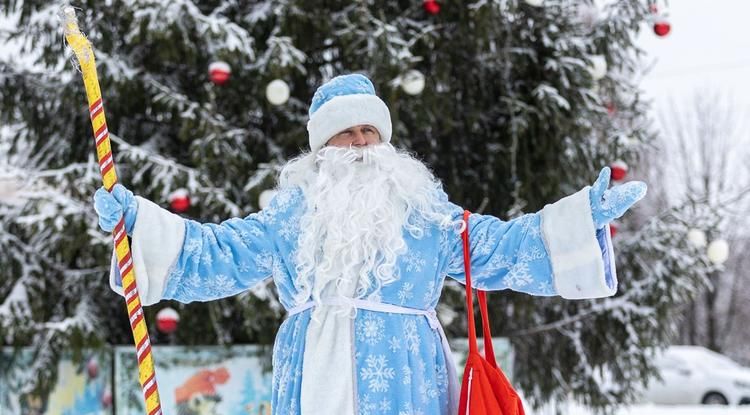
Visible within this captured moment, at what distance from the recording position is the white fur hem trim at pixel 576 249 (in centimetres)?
250

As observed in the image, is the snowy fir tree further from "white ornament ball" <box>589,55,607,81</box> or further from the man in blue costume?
the man in blue costume

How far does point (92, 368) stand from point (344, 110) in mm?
3348

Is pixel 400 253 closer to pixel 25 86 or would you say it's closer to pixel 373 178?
pixel 373 178

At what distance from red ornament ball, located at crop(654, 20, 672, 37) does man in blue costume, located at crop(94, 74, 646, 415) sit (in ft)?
11.2

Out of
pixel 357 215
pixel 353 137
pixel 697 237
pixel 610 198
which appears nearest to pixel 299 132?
pixel 697 237

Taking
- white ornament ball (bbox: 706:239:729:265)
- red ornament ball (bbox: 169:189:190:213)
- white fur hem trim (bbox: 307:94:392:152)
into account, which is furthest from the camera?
white ornament ball (bbox: 706:239:729:265)

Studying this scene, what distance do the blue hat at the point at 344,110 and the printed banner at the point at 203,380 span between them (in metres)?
2.92

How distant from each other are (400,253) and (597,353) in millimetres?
4175

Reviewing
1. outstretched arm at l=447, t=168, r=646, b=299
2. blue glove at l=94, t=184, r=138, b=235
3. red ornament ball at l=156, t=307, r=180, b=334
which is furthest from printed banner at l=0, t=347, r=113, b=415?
outstretched arm at l=447, t=168, r=646, b=299

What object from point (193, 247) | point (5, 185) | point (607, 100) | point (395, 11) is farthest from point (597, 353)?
point (193, 247)

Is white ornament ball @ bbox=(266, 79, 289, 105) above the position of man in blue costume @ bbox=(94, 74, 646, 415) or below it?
above

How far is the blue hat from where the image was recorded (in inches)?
108

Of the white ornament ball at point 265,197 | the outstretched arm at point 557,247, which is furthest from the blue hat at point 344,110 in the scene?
the white ornament ball at point 265,197

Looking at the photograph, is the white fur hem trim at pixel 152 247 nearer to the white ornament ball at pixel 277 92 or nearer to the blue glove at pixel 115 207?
the blue glove at pixel 115 207
